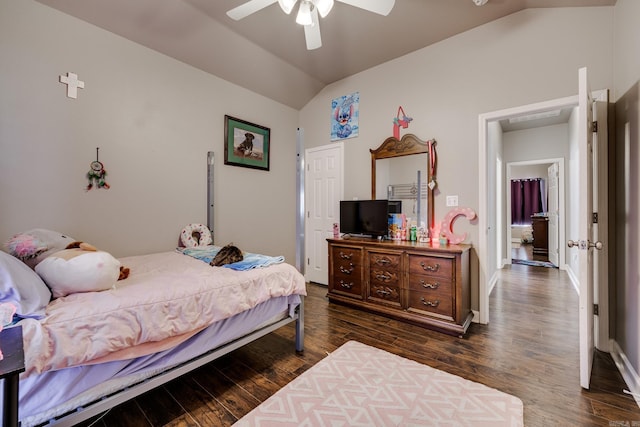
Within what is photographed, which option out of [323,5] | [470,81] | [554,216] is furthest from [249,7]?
[554,216]

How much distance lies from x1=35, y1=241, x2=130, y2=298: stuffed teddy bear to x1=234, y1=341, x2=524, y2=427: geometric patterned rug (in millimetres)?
1045

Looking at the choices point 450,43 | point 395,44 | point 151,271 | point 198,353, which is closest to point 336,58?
point 395,44

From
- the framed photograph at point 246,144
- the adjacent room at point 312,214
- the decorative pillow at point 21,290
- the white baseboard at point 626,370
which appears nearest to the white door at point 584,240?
the adjacent room at point 312,214

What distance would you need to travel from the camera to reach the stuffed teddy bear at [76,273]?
1338mm

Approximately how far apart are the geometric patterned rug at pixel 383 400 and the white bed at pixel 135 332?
491mm

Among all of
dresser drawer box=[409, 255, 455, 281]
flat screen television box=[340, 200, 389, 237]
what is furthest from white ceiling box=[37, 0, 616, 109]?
dresser drawer box=[409, 255, 455, 281]

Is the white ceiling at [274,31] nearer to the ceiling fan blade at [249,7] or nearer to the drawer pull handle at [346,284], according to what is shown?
the ceiling fan blade at [249,7]

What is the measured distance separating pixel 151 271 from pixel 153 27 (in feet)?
7.46

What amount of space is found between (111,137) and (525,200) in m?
9.95

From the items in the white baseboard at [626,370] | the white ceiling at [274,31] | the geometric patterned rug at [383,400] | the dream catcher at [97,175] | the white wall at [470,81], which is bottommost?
the geometric patterned rug at [383,400]

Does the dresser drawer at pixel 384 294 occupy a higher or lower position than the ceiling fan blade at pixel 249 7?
lower

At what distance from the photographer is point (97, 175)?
241cm

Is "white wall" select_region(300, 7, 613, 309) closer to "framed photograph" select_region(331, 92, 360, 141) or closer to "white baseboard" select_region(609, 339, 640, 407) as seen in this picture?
"framed photograph" select_region(331, 92, 360, 141)

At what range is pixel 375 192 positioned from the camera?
138 inches
